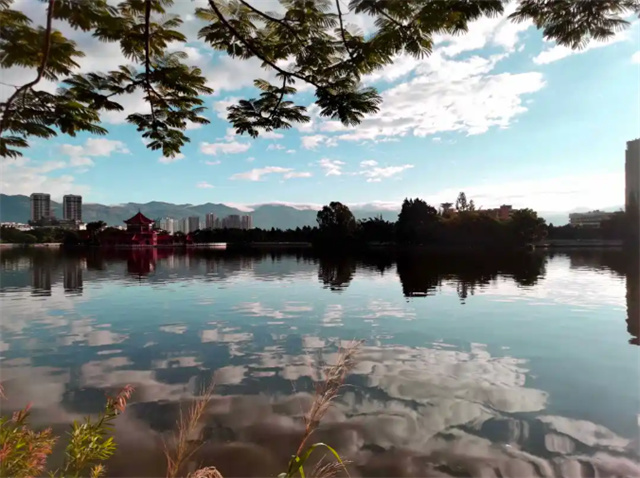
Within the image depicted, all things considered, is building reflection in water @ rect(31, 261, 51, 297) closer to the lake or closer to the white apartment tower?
the lake

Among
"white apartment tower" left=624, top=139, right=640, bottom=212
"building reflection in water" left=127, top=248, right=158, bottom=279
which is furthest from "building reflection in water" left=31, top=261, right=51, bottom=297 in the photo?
"white apartment tower" left=624, top=139, right=640, bottom=212

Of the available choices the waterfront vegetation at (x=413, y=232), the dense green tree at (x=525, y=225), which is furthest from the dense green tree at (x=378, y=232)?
the dense green tree at (x=525, y=225)

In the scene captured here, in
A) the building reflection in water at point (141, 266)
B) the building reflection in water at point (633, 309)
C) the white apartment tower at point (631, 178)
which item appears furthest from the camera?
the white apartment tower at point (631, 178)

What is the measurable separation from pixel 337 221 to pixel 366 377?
90.4 metres

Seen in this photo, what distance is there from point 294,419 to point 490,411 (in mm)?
3054

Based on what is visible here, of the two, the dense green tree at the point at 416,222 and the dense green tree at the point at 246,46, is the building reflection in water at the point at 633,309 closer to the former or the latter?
the dense green tree at the point at 246,46

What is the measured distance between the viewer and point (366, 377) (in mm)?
7555

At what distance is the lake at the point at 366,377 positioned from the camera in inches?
193

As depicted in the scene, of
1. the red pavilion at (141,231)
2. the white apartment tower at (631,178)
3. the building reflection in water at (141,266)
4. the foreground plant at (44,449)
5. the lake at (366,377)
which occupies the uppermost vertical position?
the white apartment tower at (631,178)

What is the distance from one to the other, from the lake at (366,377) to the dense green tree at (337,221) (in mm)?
79933

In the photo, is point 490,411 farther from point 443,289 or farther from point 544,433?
point 443,289

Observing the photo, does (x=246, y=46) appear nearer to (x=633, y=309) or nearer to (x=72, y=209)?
(x=633, y=309)

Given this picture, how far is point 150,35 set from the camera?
476 centimetres

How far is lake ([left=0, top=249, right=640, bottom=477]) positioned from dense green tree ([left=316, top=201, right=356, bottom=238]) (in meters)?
79.9
